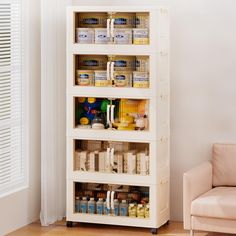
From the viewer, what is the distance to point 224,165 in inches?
226

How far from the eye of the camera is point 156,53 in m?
5.55

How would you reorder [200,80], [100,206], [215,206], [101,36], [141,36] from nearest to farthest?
[215,206], [141,36], [101,36], [100,206], [200,80]

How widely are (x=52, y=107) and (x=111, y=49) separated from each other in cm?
71

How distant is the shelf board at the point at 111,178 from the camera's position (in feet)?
18.6

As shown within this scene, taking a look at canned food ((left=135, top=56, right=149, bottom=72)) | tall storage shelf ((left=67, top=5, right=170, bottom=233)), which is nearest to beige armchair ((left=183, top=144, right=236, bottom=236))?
tall storage shelf ((left=67, top=5, right=170, bottom=233))

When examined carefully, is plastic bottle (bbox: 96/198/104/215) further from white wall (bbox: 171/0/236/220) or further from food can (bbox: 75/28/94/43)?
food can (bbox: 75/28/94/43)

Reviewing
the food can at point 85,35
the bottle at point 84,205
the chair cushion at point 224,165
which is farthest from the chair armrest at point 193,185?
the food can at point 85,35

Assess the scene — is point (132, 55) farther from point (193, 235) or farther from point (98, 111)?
point (193, 235)

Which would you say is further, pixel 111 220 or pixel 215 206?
pixel 111 220

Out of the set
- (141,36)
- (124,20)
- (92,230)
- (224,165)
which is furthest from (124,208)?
(124,20)

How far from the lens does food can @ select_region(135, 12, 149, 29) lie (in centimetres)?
567

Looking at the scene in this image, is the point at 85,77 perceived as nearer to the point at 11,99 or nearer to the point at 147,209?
the point at 11,99

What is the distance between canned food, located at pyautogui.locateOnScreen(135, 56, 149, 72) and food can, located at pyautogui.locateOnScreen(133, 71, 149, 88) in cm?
8

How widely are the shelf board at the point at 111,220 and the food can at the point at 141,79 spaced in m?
1.05
